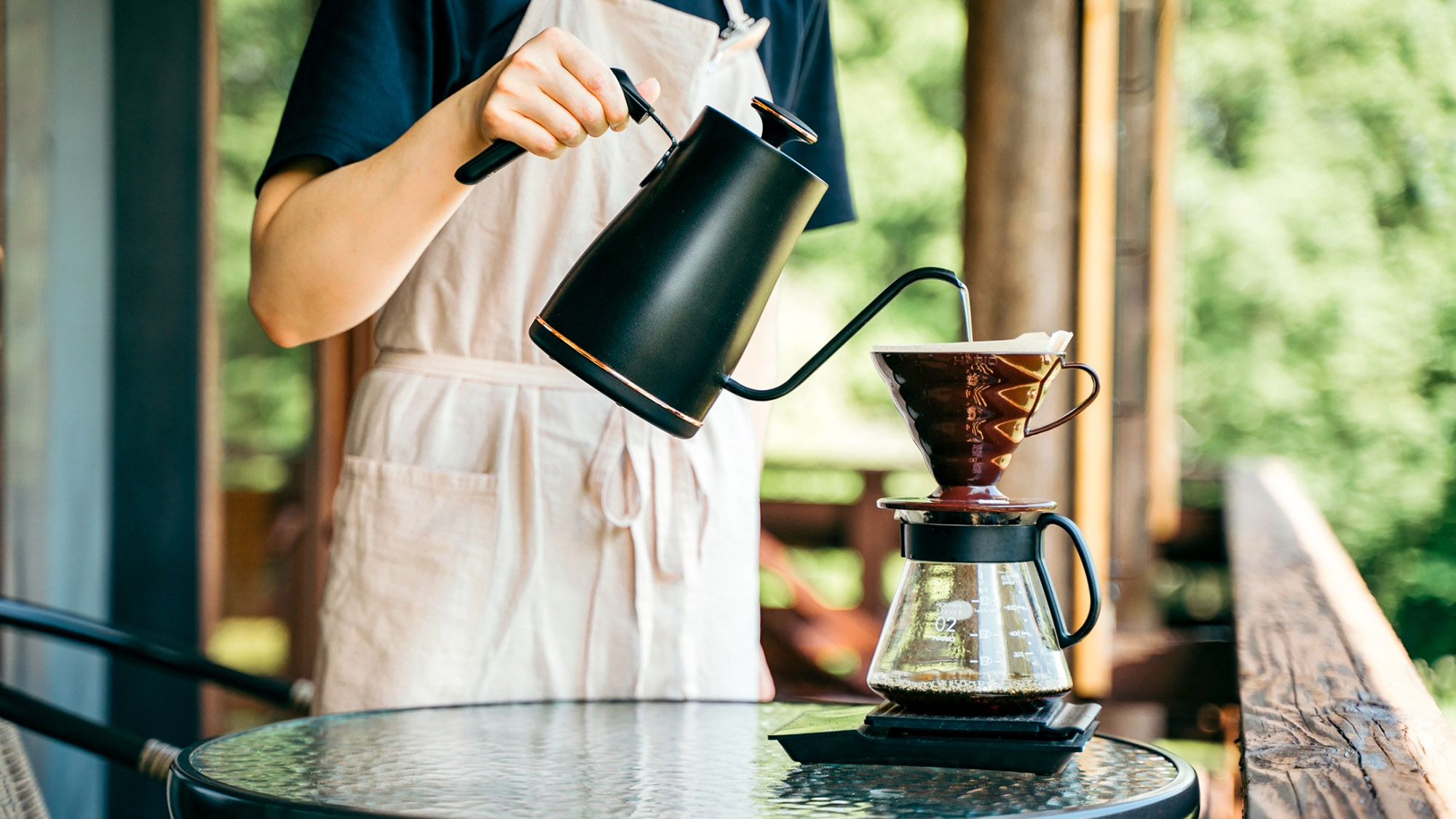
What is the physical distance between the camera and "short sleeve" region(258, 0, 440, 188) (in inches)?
40.8

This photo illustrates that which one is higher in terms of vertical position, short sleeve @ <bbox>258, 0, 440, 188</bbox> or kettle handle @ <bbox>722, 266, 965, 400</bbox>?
short sleeve @ <bbox>258, 0, 440, 188</bbox>

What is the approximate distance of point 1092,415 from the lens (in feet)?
8.71

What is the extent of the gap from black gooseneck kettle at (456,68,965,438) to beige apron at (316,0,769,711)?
28 cm

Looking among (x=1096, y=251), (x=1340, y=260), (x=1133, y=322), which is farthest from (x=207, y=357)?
(x=1340, y=260)

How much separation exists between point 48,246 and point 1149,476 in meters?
3.63

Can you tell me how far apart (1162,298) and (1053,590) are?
4.65 metres

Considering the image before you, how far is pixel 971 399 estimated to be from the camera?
2.86 feet

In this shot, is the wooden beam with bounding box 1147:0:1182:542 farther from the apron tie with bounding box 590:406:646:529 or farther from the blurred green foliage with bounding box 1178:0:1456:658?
the blurred green foliage with bounding box 1178:0:1456:658

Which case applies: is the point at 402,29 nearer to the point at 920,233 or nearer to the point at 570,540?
the point at 570,540

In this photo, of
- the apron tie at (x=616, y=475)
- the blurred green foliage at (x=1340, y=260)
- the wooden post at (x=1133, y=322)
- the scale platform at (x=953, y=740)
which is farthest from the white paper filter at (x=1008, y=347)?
the blurred green foliage at (x=1340, y=260)

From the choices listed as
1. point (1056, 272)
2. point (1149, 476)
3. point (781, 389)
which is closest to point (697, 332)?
point (781, 389)

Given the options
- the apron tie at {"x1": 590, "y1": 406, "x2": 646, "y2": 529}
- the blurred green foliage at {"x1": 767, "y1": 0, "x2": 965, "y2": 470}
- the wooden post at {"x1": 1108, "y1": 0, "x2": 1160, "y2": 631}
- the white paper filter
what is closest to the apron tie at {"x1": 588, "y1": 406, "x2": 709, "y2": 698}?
the apron tie at {"x1": 590, "y1": 406, "x2": 646, "y2": 529}

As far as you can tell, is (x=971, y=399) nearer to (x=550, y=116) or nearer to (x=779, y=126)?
(x=779, y=126)

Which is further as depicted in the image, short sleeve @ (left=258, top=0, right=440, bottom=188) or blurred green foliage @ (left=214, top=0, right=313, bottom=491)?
blurred green foliage @ (left=214, top=0, right=313, bottom=491)
